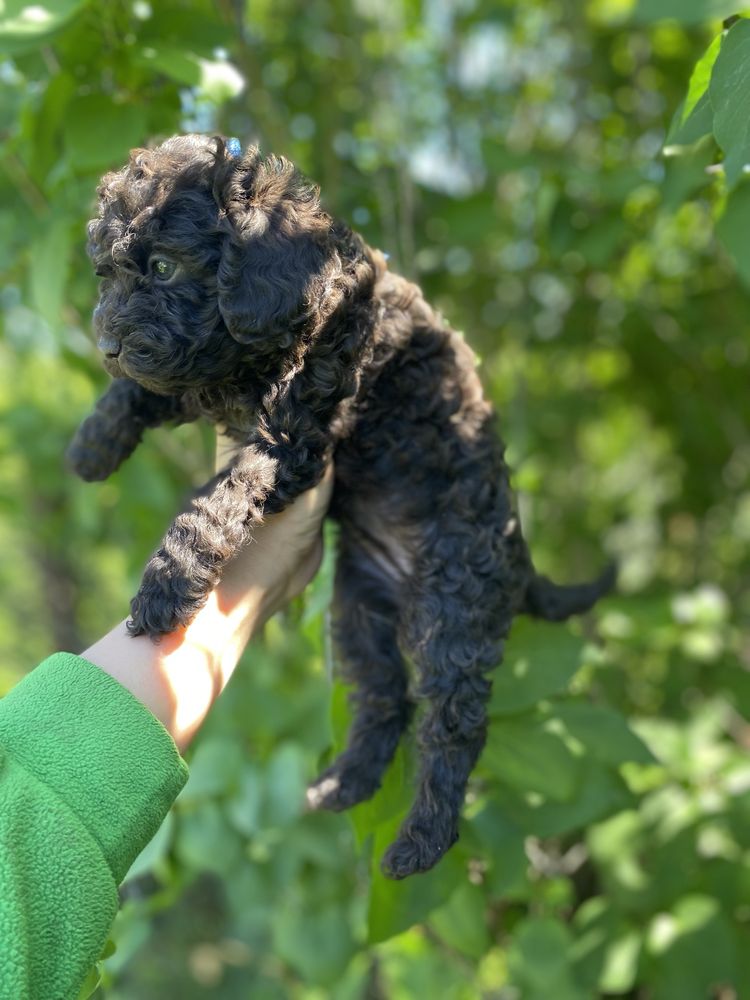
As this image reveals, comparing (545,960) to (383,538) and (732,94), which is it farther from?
(732,94)

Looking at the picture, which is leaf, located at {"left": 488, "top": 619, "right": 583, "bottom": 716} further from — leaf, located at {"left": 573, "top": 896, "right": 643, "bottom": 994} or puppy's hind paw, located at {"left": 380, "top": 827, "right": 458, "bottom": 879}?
leaf, located at {"left": 573, "top": 896, "right": 643, "bottom": 994}

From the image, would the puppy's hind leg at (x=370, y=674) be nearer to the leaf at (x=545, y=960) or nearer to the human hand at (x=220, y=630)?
the human hand at (x=220, y=630)

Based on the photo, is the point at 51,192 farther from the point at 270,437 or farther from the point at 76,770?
the point at 76,770

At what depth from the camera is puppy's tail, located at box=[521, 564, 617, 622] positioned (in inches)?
56.6

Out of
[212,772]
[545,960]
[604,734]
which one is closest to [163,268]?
[604,734]

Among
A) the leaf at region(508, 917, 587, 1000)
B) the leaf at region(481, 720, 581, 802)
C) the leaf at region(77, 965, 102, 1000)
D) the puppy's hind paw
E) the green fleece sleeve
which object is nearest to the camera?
the green fleece sleeve

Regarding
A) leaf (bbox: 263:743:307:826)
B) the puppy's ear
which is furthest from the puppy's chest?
leaf (bbox: 263:743:307:826)

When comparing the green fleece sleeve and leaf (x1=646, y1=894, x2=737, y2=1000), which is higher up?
the green fleece sleeve

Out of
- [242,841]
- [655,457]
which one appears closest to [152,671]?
[242,841]

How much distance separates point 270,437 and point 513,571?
393 mm

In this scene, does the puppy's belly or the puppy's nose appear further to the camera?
the puppy's belly

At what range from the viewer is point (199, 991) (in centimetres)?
329

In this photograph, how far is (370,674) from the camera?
1.36m

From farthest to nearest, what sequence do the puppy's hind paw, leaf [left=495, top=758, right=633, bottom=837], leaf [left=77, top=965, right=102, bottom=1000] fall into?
leaf [left=495, top=758, right=633, bottom=837], the puppy's hind paw, leaf [left=77, top=965, right=102, bottom=1000]
